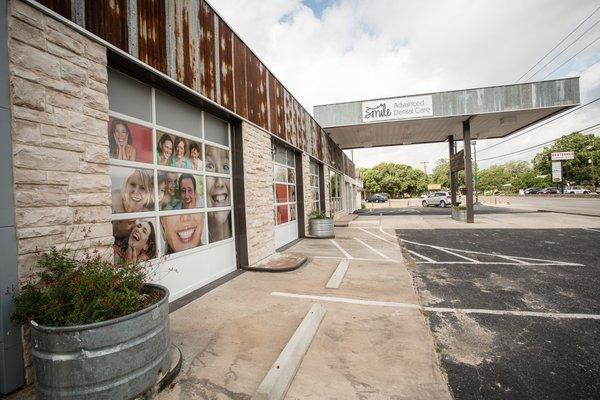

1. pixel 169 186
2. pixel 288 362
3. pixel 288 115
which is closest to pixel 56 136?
pixel 169 186

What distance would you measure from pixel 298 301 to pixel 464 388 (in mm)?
2356

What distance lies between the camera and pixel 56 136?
8.47ft

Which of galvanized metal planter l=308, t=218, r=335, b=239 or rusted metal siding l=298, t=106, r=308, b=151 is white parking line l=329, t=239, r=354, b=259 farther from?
rusted metal siding l=298, t=106, r=308, b=151

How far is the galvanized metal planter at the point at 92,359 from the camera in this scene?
1.85 meters

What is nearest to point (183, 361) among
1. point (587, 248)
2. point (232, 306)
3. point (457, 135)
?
point (232, 306)

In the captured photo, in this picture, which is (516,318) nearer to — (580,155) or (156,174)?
(156,174)

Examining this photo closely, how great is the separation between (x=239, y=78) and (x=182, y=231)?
137 inches

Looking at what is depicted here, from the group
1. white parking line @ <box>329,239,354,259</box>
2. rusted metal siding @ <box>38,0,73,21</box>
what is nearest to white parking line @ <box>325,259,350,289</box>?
white parking line @ <box>329,239,354,259</box>

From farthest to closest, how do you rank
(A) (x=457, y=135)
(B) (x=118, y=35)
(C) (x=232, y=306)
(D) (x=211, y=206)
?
(A) (x=457, y=135) < (D) (x=211, y=206) < (C) (x=232, y=306) < (B) (x=118, y=35)

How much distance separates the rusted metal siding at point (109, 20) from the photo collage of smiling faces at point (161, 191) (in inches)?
36.1

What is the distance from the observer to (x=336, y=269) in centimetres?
607

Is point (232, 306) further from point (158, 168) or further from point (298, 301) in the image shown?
point (158, 168)

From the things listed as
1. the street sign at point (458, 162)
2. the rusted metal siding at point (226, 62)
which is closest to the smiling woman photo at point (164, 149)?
the rusted metal siding at point (226, 62)

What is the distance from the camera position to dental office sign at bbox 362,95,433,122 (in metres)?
13.7
